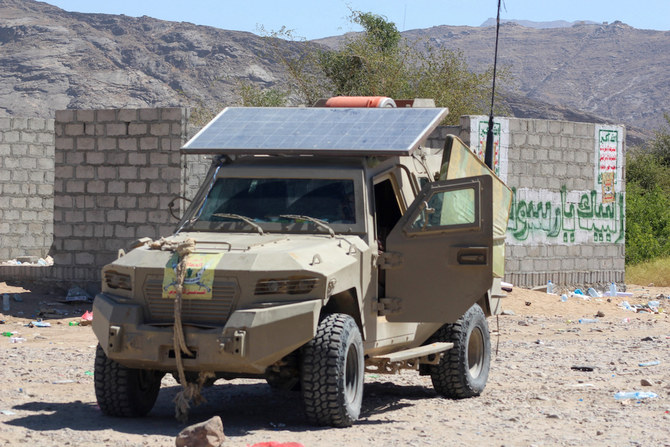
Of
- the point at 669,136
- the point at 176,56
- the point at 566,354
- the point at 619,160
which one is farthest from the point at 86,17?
the point at 566,354

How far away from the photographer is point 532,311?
1622 centimetres

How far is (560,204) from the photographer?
18078 mm

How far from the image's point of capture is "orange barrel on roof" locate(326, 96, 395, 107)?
9.05 meters

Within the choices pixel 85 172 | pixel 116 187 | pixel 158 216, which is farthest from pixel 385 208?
pixel 85 172

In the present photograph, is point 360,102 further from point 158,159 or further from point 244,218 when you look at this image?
point 158,159

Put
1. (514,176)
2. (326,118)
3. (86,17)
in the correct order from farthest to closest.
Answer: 1. (86,17)
2. (514,176)
3. (326,118)

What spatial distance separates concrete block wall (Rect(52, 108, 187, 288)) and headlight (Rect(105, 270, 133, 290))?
7.87 meters

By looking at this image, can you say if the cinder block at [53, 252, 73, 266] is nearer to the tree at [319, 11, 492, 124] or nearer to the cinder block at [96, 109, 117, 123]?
the cinder block at [96, 109, 117, 123]

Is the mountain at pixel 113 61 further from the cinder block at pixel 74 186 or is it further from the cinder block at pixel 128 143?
the cinder block at pixel 128 143

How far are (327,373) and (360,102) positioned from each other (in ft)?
10.2

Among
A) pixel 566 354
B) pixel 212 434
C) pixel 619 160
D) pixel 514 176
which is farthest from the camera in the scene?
pixel 619 160

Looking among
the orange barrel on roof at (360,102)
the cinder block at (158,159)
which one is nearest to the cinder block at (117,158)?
the cinder block at (158,159)

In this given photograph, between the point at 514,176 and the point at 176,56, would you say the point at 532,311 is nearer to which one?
the point at 514,176

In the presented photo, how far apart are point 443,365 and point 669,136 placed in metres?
34.0
